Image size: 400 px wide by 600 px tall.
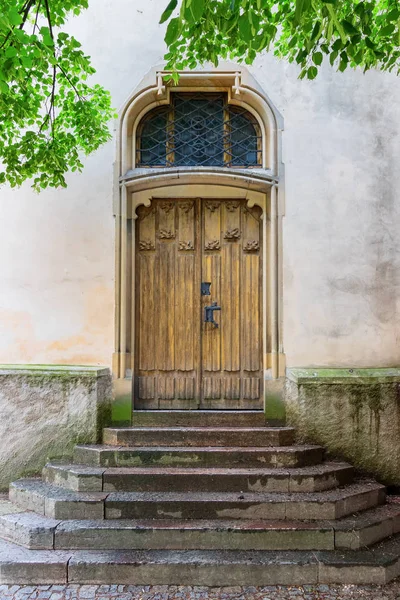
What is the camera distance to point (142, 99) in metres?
5.46

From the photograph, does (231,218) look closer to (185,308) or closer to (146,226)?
(146,226)

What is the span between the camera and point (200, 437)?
16.2 feet

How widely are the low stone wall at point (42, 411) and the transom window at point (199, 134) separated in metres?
2.66

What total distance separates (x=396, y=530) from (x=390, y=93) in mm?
4646

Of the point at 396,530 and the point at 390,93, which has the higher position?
the point at 390,93

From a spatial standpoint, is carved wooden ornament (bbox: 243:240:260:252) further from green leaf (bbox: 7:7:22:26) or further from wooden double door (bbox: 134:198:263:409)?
green leaf (bbox: 7:7:22:26)

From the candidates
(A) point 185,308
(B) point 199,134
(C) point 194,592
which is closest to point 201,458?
(C) point 194,592

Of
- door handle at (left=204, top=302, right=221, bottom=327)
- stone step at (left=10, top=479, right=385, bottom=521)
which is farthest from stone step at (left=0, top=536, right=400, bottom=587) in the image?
door handle at (left=204, top=302, right=221, bottom=327)

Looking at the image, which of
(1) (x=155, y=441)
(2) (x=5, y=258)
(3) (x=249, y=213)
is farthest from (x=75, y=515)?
(3) (x=249, y=213)

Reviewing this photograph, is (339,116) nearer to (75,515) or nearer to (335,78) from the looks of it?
(335,78)

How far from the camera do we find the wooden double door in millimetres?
5523

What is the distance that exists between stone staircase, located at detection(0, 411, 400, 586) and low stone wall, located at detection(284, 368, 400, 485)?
28cm

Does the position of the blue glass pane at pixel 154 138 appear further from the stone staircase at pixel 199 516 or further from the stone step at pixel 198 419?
the stone staircase at pixel 199 516

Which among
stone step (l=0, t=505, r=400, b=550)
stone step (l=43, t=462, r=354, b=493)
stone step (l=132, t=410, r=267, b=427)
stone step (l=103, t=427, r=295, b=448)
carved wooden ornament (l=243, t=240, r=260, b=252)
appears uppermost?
carved wooden ornament (l=243, t=240, r=260, b=252)
